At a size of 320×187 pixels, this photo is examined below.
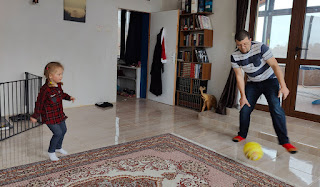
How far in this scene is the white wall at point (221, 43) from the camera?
5020 millimetres

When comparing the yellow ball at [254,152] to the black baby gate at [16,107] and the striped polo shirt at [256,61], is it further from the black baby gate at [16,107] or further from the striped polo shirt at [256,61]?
the black baby gate at [16,107]

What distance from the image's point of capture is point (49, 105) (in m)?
2.66

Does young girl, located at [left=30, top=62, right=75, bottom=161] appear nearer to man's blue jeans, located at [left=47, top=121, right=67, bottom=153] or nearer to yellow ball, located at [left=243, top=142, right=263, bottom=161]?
man's blue jeans, located at [left=47, top=121, right=67, bottom=153]

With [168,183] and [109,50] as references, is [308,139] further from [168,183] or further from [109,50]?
[109,50]

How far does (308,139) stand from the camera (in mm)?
3547

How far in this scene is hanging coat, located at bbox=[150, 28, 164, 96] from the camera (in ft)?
19.9

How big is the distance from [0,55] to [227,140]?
377cm

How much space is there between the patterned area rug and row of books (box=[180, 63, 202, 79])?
249cm

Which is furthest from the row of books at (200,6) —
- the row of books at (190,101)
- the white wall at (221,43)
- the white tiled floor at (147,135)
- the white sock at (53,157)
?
the white sock at (53,157)

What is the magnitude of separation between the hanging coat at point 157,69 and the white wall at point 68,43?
2.90 ft

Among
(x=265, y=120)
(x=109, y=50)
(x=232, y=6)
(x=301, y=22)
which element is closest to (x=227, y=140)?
(x=265, y=120)

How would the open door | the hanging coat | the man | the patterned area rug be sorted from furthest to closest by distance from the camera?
the hanging coat < the open door < the man < the patterned area rug

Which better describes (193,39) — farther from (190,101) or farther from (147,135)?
(147,135)

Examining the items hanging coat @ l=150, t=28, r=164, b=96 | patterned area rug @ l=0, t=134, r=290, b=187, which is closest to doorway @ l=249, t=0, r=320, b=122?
patterned area rug @ l=0, t=134, r=290, b=187
